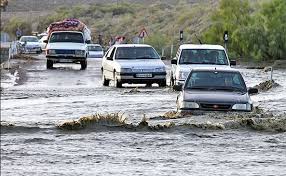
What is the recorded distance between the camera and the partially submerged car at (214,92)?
62.8ft

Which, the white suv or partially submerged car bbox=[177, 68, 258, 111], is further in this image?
the white suv

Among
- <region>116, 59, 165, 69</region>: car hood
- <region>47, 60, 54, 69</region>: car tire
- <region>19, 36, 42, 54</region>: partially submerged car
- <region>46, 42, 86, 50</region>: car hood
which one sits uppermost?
<region>116, 59, 165, 69</region>: car hood

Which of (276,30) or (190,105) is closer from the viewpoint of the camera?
(190,105)

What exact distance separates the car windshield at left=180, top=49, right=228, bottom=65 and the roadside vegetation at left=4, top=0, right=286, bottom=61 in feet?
31.7

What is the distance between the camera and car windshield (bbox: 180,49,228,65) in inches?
1128

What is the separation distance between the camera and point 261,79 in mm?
36281

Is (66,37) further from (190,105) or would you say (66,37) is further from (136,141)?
(136,141)

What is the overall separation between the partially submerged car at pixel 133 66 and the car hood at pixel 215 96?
11.3 m

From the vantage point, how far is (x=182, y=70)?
27516mm

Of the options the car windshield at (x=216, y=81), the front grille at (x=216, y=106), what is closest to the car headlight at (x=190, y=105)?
the front grille at (x=216, y=106)

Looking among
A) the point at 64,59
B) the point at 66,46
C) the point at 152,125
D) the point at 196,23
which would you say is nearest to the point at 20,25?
the point at 196,23

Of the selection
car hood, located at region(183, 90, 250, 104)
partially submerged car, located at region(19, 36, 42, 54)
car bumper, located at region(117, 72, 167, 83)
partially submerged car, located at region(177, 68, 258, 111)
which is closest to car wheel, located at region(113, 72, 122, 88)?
car bumper, located at region(117, 72, 167, 83)

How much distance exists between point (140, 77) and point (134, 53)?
1.86 metres

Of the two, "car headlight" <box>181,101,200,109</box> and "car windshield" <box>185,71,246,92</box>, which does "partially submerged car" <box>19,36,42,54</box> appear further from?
"car headlight" <box>181,101,200,109</box>
